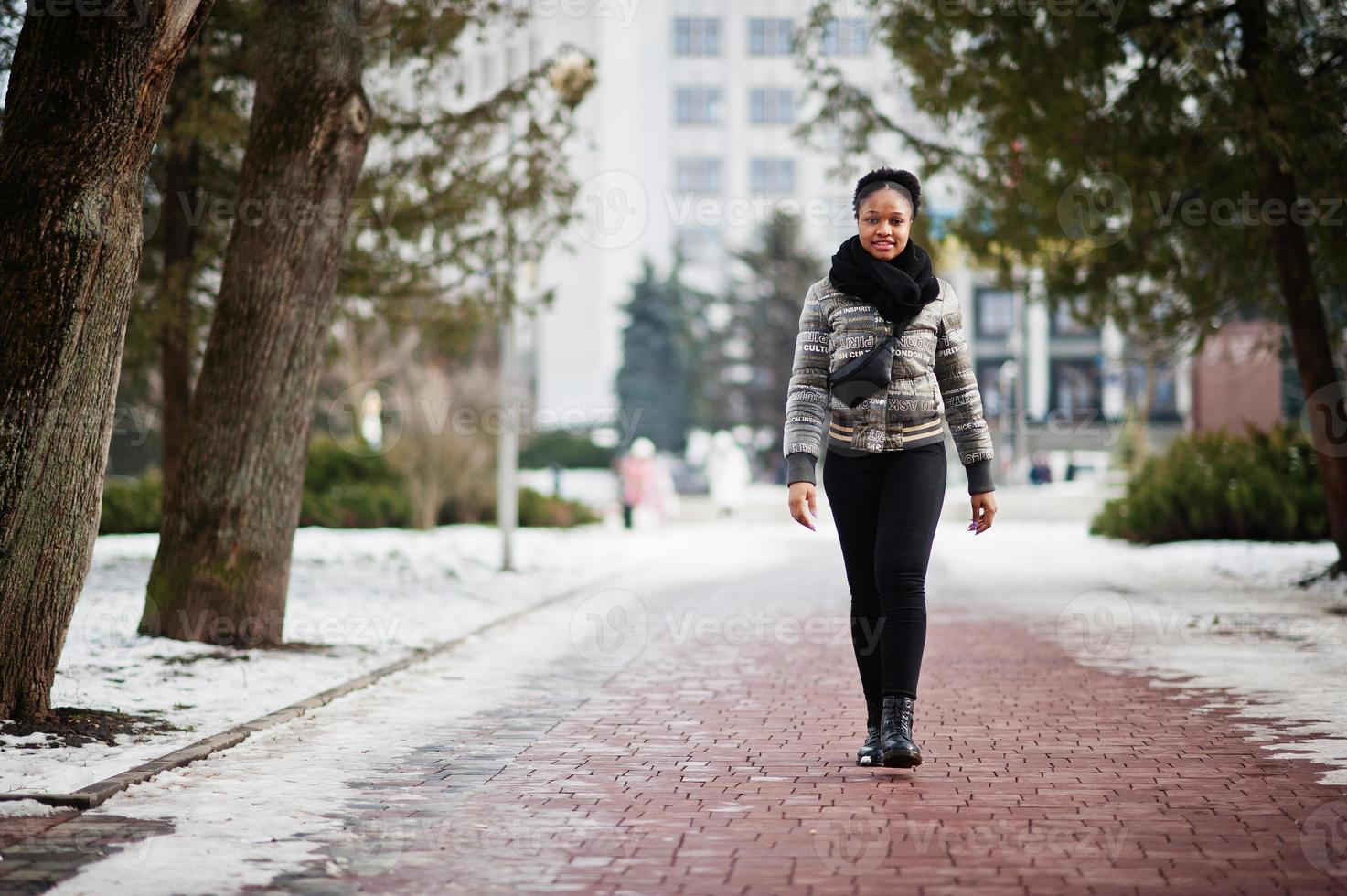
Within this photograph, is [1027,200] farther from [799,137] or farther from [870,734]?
[870,734]

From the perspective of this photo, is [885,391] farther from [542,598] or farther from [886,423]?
[542,598]

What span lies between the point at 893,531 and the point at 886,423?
394 mm

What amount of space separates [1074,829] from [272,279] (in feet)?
21.8

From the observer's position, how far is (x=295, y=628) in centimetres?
1183

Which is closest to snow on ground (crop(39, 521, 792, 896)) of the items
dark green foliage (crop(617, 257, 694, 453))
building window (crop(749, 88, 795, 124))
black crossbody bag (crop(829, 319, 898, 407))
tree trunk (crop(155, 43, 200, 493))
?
black crossbody bag (crop(829, 319, 898, 407))

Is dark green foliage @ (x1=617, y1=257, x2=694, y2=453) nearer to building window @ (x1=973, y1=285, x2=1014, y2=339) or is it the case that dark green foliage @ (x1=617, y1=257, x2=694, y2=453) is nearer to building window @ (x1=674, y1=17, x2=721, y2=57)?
building window @ (x1=973, y1=285, x2=1014, y2=339)

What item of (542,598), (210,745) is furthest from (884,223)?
(542,598)

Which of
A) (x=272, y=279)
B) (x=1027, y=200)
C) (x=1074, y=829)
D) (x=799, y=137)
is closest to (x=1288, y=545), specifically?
(x=1027, y=200)

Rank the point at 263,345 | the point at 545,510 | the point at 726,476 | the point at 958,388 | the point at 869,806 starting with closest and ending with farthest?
the point at 869,806 → the point at 958,388 → the point at 263,345 → the point at 545,510 → the point at 726,476

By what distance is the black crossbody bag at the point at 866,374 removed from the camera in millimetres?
5906

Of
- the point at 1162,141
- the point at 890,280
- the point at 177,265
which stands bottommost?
the point at 890,280

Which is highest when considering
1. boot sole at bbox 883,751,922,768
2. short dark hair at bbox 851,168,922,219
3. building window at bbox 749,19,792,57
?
building window at bbox 749,19,792,57

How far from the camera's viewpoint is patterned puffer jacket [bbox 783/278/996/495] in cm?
598

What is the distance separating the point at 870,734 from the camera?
6.30 meters
